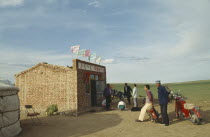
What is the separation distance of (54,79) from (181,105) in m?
8.73

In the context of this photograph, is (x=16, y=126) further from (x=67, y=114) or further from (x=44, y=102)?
(x=44, y=102)

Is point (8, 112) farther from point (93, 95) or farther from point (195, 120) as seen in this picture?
point (93, 95)

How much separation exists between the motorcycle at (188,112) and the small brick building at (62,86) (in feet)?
20.5

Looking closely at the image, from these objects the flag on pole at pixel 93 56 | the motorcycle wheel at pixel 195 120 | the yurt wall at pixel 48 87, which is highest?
the flag on pole at pixel 93 56

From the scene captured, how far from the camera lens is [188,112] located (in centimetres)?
739

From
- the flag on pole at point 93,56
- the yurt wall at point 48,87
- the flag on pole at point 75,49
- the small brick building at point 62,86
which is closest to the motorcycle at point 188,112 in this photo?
the small brick building at point 62,86

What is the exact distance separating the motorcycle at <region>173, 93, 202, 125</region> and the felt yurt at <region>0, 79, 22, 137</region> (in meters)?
6.77

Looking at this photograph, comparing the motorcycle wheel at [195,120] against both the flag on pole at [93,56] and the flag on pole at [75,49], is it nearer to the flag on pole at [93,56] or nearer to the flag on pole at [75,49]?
the flag on pole at [75,49]

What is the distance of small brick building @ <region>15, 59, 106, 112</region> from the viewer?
1200 cm

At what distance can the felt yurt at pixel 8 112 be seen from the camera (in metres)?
6.18

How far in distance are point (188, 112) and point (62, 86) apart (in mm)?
8255

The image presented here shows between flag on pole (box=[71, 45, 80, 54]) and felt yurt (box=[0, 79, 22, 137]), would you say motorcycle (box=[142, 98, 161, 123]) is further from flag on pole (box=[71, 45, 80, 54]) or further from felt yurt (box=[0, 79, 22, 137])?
flag on pole (box=[71, 45, 80, 54])

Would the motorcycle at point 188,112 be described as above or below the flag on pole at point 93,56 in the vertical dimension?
below

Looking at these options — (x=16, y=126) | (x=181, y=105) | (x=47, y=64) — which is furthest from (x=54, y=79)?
(x=181, y=105)
